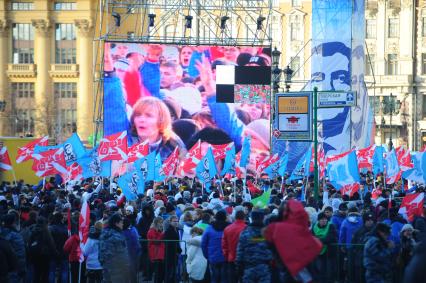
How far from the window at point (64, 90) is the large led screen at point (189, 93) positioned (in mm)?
32009

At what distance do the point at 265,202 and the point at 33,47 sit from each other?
62529mm

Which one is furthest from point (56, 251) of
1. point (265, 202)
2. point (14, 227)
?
point (265, 202)

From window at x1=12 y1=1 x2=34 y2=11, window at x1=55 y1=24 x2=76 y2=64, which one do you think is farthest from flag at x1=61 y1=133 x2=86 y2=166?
window at x1=12 y1=1 x2=34 y2=11

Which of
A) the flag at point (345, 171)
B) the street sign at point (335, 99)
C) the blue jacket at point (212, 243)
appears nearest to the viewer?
the blue jacket at point (212, 243)

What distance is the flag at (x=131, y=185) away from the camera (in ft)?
81.6

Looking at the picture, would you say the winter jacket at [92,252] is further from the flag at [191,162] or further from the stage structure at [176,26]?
the stage structure at [176,26]

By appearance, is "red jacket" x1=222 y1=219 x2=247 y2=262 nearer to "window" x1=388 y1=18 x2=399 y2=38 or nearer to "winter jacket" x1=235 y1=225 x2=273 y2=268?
"winter jacket" x1=235 y1=225 x2=273 y2=268

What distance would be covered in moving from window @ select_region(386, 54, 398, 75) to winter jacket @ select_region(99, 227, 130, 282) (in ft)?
212

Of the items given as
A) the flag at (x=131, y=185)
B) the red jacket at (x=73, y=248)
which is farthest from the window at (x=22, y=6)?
the red jacket at (x=73, y=248)

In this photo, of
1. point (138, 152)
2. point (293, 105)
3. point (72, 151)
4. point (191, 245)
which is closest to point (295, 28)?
point (138, 152)

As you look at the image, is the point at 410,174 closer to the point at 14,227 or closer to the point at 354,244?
the point at 354,244

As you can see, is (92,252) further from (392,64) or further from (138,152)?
(392,64)

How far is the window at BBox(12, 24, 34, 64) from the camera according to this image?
7975 cm

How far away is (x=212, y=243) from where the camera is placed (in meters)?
15.4
